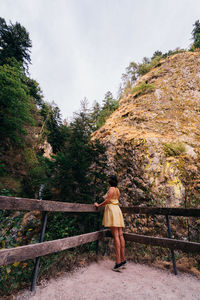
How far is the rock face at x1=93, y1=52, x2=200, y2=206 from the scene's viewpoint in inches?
224

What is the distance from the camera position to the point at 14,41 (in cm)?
1930

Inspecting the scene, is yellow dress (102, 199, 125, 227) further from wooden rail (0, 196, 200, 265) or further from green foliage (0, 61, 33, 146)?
green foliage (0, 61, 33, 146)

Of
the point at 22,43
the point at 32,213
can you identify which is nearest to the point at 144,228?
the point at 32,213

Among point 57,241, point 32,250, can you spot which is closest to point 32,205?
point 32,250

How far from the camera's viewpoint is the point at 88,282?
2809 mm

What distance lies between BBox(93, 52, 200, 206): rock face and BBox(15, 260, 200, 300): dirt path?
2606mm

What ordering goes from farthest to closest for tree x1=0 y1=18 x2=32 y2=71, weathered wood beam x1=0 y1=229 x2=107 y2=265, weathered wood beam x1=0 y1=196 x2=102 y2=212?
tree x1=0 y1=18 x2=32 y2=71, weathered wood beam x1=0 y1=196 x2=102 y2=212, weathered wood beam x1=0 y1=229 x2=107 y2=265

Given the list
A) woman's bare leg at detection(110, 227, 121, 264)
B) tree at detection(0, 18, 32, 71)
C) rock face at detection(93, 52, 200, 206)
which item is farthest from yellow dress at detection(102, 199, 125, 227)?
tree at detection(0, 18, 32, 71)

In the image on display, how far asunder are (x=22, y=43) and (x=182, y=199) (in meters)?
25.6

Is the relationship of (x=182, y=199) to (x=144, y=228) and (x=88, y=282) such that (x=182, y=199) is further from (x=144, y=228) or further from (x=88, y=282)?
(x=88, y=282)

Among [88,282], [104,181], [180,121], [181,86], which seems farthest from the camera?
[181,86]

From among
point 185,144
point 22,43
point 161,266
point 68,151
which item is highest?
point 22,43

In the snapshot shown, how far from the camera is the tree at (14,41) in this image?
18.5 m

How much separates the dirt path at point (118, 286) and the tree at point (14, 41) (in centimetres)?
2239
